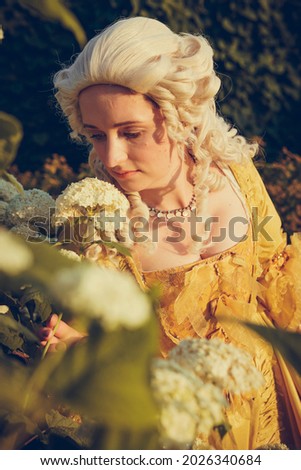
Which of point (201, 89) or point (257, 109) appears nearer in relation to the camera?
point (201, 89)

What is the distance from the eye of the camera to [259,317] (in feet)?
8.48

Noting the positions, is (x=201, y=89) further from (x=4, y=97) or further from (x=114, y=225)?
(x=4, y=97)

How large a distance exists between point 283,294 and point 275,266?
0.47ft

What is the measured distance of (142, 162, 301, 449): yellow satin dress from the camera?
240cm

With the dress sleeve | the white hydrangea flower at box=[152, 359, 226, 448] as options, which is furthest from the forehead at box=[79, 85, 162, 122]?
the white hydrangea flower at box=[152, 359, 226, 448]

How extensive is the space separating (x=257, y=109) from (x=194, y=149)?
3.40 metres

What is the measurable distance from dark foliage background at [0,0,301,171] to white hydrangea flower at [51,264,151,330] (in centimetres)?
486

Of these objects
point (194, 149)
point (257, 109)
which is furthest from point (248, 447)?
point (257, 109)

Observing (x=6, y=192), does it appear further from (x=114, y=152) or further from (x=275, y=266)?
(x=275, y=266)

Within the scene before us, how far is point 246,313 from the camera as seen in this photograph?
8.14 ft

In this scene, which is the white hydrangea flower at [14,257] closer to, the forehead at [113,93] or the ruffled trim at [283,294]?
the forehead at [113,93]

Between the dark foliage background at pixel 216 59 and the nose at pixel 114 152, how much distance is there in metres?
3.28

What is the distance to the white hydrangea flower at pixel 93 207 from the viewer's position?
1.93 m

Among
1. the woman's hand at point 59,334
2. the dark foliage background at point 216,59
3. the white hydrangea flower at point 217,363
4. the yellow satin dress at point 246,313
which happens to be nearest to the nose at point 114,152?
the yellow satin dress at point 246,313
